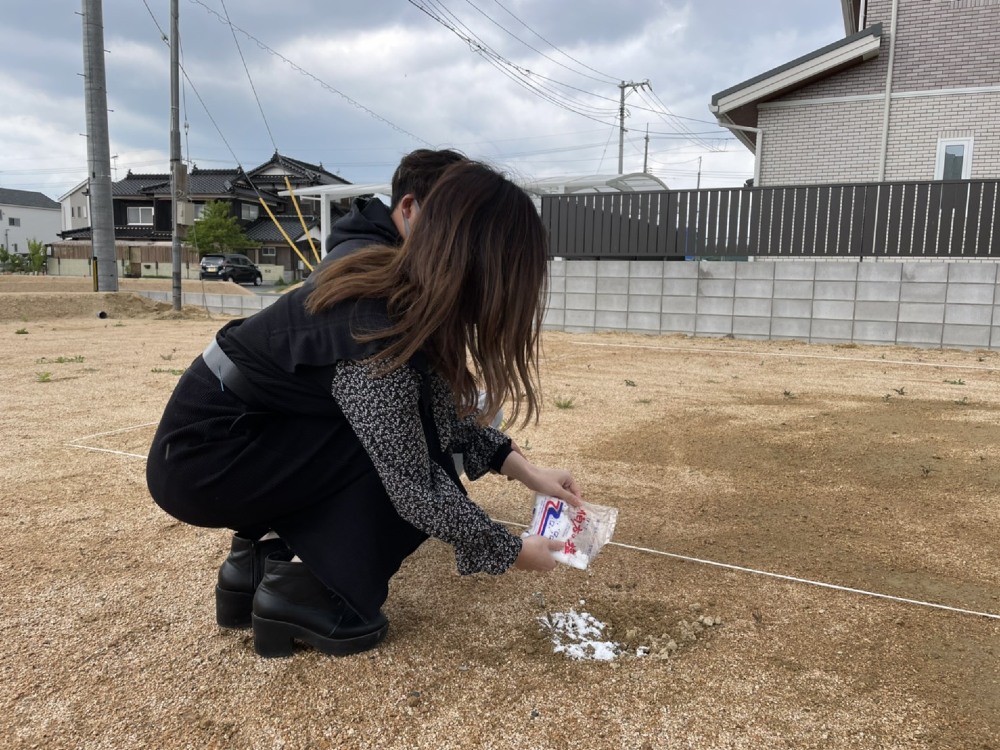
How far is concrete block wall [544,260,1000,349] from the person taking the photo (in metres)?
6.32

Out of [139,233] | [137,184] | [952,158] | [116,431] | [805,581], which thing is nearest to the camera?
[805,581]

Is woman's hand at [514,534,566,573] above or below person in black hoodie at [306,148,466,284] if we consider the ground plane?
below

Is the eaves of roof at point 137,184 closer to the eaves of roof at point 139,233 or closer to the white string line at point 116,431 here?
the eaves of roof at point 139,233

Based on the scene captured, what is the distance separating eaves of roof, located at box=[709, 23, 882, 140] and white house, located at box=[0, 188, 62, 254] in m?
46.2

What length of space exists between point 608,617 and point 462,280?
84 cm

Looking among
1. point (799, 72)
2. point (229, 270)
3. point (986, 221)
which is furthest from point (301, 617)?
point (229, 270)

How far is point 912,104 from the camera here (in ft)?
25.8

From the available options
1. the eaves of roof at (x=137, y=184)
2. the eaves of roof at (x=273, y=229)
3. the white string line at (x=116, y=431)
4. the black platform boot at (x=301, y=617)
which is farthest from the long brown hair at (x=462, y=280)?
the eaves of roof at (x=137, y=184)

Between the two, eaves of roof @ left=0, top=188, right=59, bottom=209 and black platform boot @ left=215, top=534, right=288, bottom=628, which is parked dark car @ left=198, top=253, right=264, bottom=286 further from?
eaves of roof @ left=0, top=188, right=59, bottom=209

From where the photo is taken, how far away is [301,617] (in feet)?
4.14

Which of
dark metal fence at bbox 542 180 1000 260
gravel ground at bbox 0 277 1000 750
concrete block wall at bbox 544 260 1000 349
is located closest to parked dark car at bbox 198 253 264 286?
dark metal fence at bbox 542 180 1000 260

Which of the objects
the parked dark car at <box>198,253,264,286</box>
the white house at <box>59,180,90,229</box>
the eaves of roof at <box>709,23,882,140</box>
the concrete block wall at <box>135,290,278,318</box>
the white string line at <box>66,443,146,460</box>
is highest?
the white house at <box>59,180,90,229</box>

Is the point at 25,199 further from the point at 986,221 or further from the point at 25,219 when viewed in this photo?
the point at 986,221

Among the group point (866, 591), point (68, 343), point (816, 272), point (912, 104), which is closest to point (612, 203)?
point (816, 272)
